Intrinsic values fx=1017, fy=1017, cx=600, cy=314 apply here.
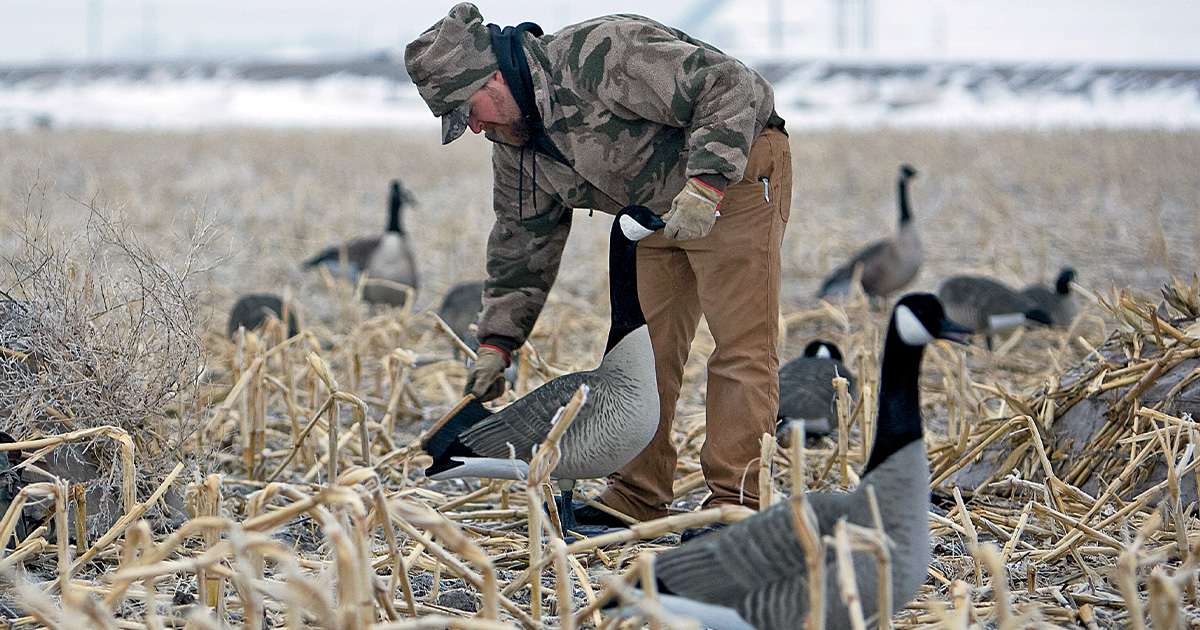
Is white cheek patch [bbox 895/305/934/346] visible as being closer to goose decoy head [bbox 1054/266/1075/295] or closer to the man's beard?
the man's beard

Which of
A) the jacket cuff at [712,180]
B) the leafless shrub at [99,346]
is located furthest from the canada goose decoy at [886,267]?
the leafless shrub at [99,346]

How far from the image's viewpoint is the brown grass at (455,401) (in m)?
2.43

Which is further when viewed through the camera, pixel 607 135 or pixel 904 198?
pixel 904 198

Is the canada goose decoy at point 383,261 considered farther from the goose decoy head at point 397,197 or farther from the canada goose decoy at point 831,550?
the canada goose decoy at point 831,550

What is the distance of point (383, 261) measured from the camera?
9.34 meters

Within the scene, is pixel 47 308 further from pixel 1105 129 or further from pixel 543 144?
pixel 1105 129

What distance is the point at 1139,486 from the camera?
4.05m

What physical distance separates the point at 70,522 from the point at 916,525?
119 inches

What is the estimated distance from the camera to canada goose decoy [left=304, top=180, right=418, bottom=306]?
8.88 meters

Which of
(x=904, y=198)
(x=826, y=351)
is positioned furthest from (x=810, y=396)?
(x=904, y=198)

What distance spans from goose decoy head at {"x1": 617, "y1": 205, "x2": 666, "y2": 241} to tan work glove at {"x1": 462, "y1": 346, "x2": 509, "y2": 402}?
83 centimetres

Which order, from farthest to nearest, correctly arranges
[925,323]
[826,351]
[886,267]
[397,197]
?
[397,197]
[886,267]
[826,351]
[925,323]

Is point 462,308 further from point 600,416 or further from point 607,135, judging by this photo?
point 600,416

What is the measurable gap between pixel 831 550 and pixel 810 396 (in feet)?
9.92
